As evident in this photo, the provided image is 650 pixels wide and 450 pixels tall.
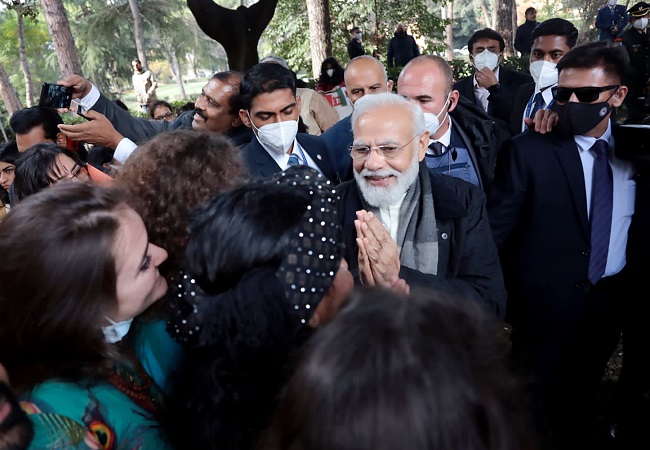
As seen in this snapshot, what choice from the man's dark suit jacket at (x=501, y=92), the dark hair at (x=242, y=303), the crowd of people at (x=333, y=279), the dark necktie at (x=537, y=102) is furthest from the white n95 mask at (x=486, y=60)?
the dark hair at (x=242, y=303)

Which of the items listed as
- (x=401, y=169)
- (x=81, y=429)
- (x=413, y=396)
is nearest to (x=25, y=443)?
(x=81, y=429)

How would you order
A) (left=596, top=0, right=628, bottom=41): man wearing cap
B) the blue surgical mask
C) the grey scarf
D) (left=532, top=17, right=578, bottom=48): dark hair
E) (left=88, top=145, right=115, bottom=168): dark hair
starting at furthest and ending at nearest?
(left=596, top=0, right=628, bottom=41): man wearing cap < (left=532, top=17, right=578, bottom=48): dark hair < (left=88, top=145, right=115, bottom=168): dark hair < the grey scarf < the blue surgical mask

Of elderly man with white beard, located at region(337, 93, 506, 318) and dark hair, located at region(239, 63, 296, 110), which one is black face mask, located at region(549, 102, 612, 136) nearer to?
elderly man with white beard, located at region(337, 93, 506, 318)

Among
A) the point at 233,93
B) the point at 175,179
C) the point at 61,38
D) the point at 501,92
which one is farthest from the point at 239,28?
the point at 61,38

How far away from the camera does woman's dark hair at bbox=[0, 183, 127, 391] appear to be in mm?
1046

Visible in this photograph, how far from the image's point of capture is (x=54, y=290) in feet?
3.43

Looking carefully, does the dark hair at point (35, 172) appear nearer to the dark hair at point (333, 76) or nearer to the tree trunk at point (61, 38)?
the dark hair at point (333, 76)

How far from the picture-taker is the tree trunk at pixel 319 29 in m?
9.00

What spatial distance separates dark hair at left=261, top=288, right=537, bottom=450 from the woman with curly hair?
2.85 feet

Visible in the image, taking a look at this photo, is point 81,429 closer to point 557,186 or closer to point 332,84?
point 557,186

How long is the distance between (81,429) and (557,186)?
7.54ft

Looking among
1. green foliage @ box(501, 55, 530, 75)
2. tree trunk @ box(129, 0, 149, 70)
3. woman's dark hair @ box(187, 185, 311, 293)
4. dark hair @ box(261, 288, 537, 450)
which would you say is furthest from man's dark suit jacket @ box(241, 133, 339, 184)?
tree trunk @ box(129, 0, 149, 70)

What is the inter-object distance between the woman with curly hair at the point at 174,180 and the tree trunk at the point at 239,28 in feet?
11.1

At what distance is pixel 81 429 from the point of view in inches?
41.0
